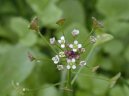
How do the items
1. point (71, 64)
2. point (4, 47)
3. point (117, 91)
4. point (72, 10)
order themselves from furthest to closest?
point (72, 10)
point (4, 47)
point (117, 91)
point (71, 64)

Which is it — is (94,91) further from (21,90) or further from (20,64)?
(21,90)

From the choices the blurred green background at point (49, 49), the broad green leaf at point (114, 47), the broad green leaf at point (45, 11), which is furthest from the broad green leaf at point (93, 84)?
the broad green leaf at point (45, 11)

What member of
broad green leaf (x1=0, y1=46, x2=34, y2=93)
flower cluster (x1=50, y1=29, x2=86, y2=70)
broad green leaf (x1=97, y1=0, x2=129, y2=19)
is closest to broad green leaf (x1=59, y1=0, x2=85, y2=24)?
broad green leaf (x1=97, y1=0, x2=129, y2=19)

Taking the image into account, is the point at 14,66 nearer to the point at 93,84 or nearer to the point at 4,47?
the point at 4,47

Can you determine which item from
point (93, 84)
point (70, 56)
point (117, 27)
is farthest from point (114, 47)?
point (70, 56)

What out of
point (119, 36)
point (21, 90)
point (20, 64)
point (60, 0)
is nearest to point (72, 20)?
point (60, 0)
